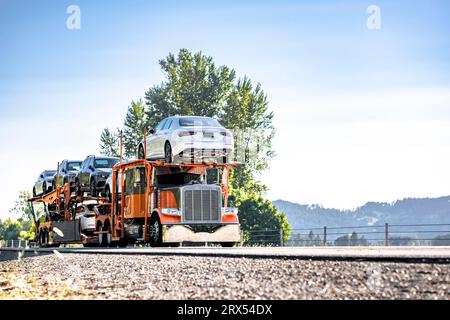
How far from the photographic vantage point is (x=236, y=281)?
13078 mm

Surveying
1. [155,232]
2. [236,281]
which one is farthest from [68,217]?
[236,281]

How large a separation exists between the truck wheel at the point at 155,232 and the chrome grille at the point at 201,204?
96 cm

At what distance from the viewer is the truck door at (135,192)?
30438 millimetres

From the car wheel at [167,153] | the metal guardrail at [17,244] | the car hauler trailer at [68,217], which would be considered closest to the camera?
the car wheel at [167,153]

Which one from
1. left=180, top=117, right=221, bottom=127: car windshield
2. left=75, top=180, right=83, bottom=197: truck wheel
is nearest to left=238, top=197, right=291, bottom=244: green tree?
left=75, top=180, right=83, bottom=197: truck wheel

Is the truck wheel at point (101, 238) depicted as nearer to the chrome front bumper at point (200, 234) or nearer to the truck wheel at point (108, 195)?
the truck wheel at point (108, 195)

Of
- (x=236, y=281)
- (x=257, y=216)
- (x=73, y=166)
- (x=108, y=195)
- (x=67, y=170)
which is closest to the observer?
(x=236, y=281)

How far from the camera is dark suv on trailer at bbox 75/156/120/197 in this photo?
35812 mm

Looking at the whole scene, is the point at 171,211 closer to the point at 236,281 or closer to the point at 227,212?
the point at 227,212

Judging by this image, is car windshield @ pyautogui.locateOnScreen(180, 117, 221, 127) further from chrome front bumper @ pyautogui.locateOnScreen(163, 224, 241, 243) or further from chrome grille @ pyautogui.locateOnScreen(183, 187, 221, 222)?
chrome front bumper @ pyautogui.locateOnScreen(163, 224, 241, 243)

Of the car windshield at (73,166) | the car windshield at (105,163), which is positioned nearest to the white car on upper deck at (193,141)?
the car windshield at (105,163)

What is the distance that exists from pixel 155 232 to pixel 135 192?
7.00 feet
